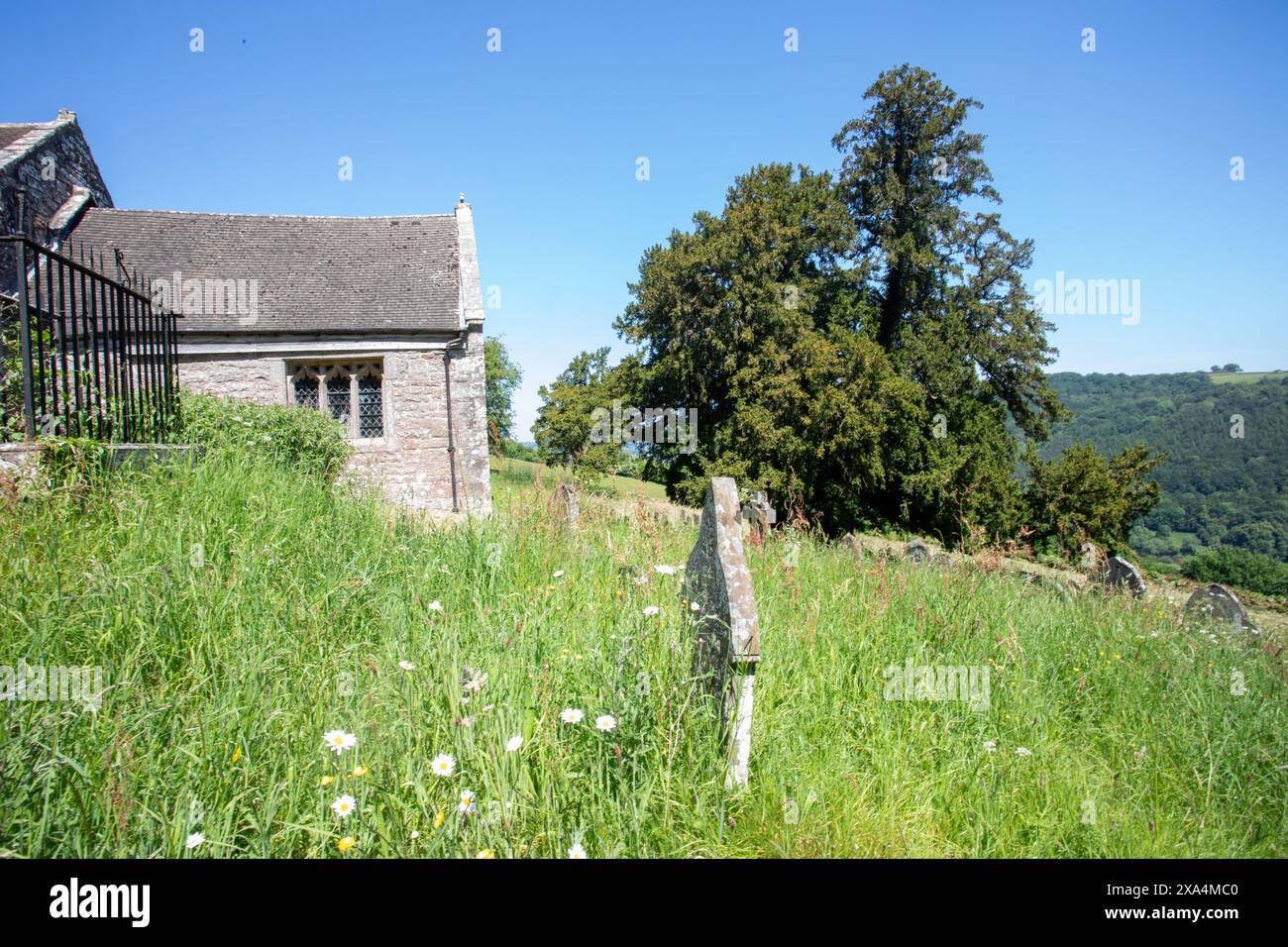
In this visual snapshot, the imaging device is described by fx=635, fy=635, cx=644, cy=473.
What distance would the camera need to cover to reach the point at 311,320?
50.2ft

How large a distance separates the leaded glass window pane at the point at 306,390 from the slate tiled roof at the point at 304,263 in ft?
4.35

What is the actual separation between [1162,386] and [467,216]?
98.1 metres

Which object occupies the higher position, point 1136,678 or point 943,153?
point 943,153

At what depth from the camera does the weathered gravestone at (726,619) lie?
2.77 m

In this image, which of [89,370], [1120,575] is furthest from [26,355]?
[1120,575]

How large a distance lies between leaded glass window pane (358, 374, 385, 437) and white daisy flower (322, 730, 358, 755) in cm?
1468

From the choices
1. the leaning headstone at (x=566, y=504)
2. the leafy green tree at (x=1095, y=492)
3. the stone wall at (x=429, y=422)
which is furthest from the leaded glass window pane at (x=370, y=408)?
the leafy green tree at (x=1095, y=492)

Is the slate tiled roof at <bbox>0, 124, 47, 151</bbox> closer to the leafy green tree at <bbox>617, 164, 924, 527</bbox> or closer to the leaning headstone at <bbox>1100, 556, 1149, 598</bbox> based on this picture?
the leafy green tree at <bbox>617, 164, 924, 527</bbox>

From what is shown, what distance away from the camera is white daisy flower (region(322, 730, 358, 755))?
91.3 inches

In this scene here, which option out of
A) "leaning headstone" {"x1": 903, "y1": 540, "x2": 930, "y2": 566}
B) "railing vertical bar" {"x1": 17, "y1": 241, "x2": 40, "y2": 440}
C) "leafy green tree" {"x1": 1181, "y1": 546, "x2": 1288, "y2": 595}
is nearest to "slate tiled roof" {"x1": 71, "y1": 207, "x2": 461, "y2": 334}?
"railing vertical bar" {"x1": 17, "y1": 241, "x2": 40, "y2": 440}

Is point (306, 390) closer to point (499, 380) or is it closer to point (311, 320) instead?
point (311, 320)

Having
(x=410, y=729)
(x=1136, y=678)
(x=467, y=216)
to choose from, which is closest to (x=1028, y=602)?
(x=1136, y=678)
